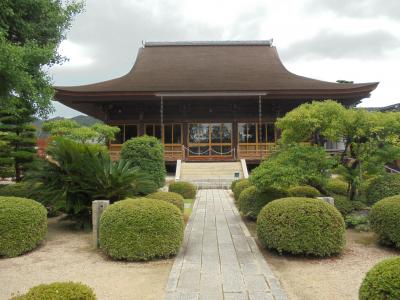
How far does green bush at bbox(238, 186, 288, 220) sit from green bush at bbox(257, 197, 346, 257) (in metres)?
2.48

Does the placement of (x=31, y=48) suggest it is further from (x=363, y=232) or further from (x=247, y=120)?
(x=247, y=120)

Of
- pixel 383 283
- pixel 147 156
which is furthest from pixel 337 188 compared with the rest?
pixel 383 283

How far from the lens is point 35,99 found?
7.59 metres

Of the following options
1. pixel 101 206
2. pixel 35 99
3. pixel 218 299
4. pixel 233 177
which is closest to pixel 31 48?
pixel 35 99

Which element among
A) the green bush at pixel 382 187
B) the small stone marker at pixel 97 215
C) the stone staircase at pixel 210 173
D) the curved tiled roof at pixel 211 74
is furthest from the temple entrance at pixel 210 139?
the small stone marker at pixel 97 215

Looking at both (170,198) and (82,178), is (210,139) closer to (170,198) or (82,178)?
(170,198)

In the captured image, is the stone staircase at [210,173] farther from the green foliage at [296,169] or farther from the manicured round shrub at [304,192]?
the green foliage at [296,169]

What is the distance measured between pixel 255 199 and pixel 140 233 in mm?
3809

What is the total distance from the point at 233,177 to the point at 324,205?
43.0 feet

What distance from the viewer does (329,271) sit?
543 cm

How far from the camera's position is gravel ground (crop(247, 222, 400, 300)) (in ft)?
15.0

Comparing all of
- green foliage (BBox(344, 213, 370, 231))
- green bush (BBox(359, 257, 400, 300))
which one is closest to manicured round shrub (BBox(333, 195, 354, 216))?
green foliage (BBox(344, 213, 370, 231))

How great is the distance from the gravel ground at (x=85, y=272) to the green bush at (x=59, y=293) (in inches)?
55.9

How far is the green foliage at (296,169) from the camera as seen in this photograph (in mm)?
8055
